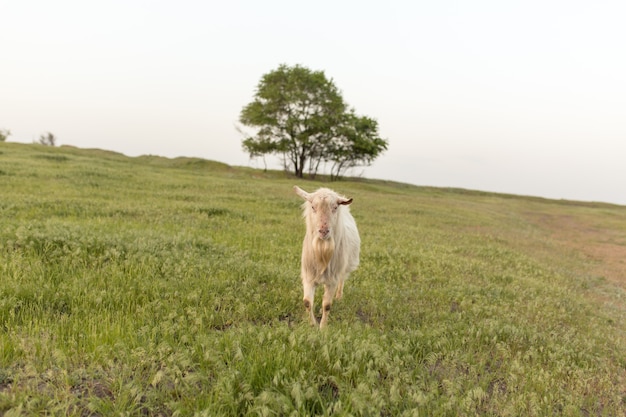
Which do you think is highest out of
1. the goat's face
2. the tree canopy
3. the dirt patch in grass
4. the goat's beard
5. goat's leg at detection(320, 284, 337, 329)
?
the tree canopy

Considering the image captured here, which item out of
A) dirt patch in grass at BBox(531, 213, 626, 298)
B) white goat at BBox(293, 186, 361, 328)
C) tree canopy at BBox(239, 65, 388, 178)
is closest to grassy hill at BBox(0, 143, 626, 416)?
white goat at BBox(293, 186, 361, 328)

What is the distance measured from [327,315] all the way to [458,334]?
222 cm

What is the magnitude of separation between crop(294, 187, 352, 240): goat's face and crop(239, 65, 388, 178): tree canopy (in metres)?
53.9

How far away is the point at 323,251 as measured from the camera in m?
6.30

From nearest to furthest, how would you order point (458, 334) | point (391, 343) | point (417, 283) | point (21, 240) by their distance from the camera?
point (391, 343), point (458, 334), point (21, 240), point (417, 283)

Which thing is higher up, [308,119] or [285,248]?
[308,119]

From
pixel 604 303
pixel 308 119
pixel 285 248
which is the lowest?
pixel 604 303

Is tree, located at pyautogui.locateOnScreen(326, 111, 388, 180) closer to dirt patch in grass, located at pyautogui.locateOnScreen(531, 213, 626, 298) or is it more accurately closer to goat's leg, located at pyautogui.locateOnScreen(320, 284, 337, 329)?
dirt patch in grass, located at pyautogui.locateOnScreen(531, 213, 626, 298)

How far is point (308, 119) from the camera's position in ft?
195

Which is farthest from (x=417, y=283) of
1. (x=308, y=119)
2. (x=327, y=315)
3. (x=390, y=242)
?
(x=308, y=119)

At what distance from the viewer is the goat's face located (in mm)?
5910

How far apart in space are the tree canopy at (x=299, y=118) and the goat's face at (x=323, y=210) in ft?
177

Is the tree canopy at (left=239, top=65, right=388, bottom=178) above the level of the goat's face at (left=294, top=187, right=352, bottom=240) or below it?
above

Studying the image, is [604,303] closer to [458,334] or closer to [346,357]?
[458,334]
